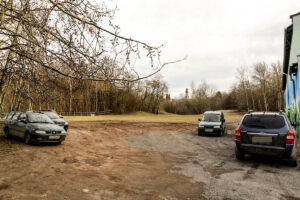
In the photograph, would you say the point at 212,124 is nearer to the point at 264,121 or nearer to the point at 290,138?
the point at 264,121

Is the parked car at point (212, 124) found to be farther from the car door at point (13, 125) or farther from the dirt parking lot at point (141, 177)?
the car door at point (13, 125)

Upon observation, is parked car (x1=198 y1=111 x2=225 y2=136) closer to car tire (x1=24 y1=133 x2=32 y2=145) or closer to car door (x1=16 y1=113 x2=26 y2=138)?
car tire (x1=24 y1=133 x2=32 y2=145)

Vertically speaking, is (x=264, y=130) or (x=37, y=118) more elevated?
(x=37, y=118)

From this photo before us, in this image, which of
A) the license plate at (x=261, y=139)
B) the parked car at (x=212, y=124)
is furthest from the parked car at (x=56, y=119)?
the license plate at (x=261, y=139)

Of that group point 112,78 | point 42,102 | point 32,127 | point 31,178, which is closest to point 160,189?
point 112,78

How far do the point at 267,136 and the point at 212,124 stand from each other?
9.42 meters

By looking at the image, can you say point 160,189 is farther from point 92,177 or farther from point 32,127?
point 32,127

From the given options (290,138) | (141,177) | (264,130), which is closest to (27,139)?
(141,177)

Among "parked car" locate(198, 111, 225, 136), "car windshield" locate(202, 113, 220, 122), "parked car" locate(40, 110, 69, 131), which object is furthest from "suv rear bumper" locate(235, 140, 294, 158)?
"parked car" locate(40, 110, 69, 131)

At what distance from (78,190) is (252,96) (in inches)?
2611

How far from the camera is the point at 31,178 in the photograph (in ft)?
17.8

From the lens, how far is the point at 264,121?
7355 millimetres

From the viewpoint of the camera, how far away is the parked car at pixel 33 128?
33.4 ft

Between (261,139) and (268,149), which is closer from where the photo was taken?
(268,149)
